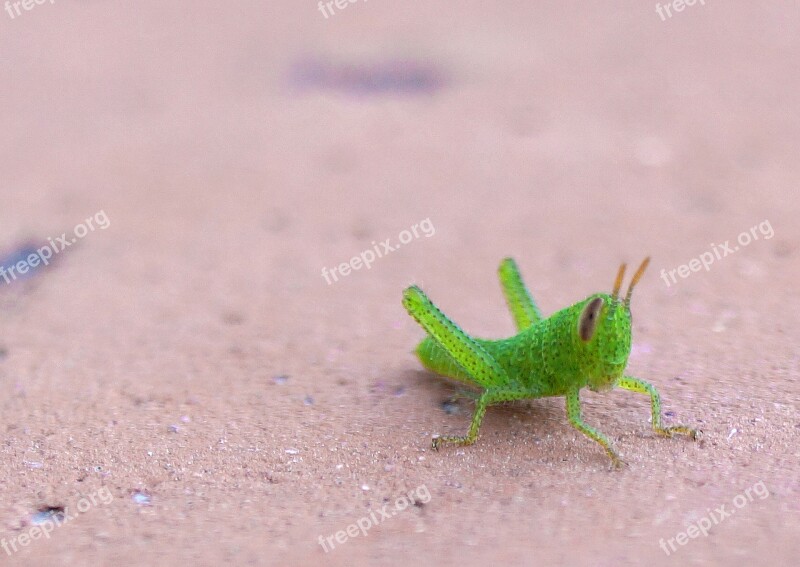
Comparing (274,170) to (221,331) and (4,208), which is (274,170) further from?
(221,331)

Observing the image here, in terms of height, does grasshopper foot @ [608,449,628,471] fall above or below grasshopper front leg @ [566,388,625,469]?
below

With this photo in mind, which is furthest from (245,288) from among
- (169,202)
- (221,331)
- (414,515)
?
(414,515)

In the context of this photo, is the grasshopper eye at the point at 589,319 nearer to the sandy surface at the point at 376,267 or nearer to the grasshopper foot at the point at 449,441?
the sandy surface at the point at 376,267

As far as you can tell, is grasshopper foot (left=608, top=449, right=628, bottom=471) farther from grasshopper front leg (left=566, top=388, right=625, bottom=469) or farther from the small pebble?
the small pebble

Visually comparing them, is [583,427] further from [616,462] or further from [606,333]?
[606,333]

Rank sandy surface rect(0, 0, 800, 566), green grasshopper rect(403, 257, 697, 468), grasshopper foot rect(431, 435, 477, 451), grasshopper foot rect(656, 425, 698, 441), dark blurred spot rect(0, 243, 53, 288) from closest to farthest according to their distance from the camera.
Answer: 1. sandy surface rect(0, 0, 800, 566)
2. green grasshopper rect(403, 257, 697, 468)
3. grasshopper foot rect(656, 425, 698, 441)
4. grasshopper foot rect(431, 435, 477, 451)
5. dark blurred spot rect(0, 243, 53, 288)

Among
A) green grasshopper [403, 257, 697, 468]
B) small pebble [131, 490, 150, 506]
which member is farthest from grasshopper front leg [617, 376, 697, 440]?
small pebble [131, 490, 150, 506]

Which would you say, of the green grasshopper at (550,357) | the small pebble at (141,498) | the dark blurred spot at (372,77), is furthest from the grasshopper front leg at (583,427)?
the dark blurred spot at (372,77)
